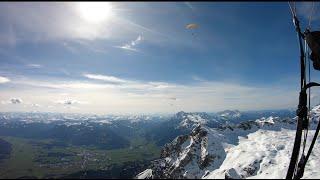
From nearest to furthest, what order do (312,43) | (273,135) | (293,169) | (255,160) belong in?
1. (293,169)
2. (312,43)
3. (255,160)
4. (273,135)

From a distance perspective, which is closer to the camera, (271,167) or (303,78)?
A: (303,78)

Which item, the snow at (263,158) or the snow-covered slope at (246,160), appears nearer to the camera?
the snow at (263,158)

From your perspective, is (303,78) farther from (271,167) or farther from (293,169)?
(271,167)

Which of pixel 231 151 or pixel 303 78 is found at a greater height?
pixel 303 78

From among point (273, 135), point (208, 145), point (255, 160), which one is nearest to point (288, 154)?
point (255, 160)

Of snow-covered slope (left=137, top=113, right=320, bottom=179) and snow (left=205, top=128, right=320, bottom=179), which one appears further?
snow-covered slope (left=137, top=113, right=320, bottom=179)

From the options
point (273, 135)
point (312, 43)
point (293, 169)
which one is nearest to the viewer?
point (293, 169)

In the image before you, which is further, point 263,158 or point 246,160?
point 246,160

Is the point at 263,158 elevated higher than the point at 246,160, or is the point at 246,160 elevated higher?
the point at 263,158

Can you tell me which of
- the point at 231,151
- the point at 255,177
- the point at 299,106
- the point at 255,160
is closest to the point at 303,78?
the point at 299,106
